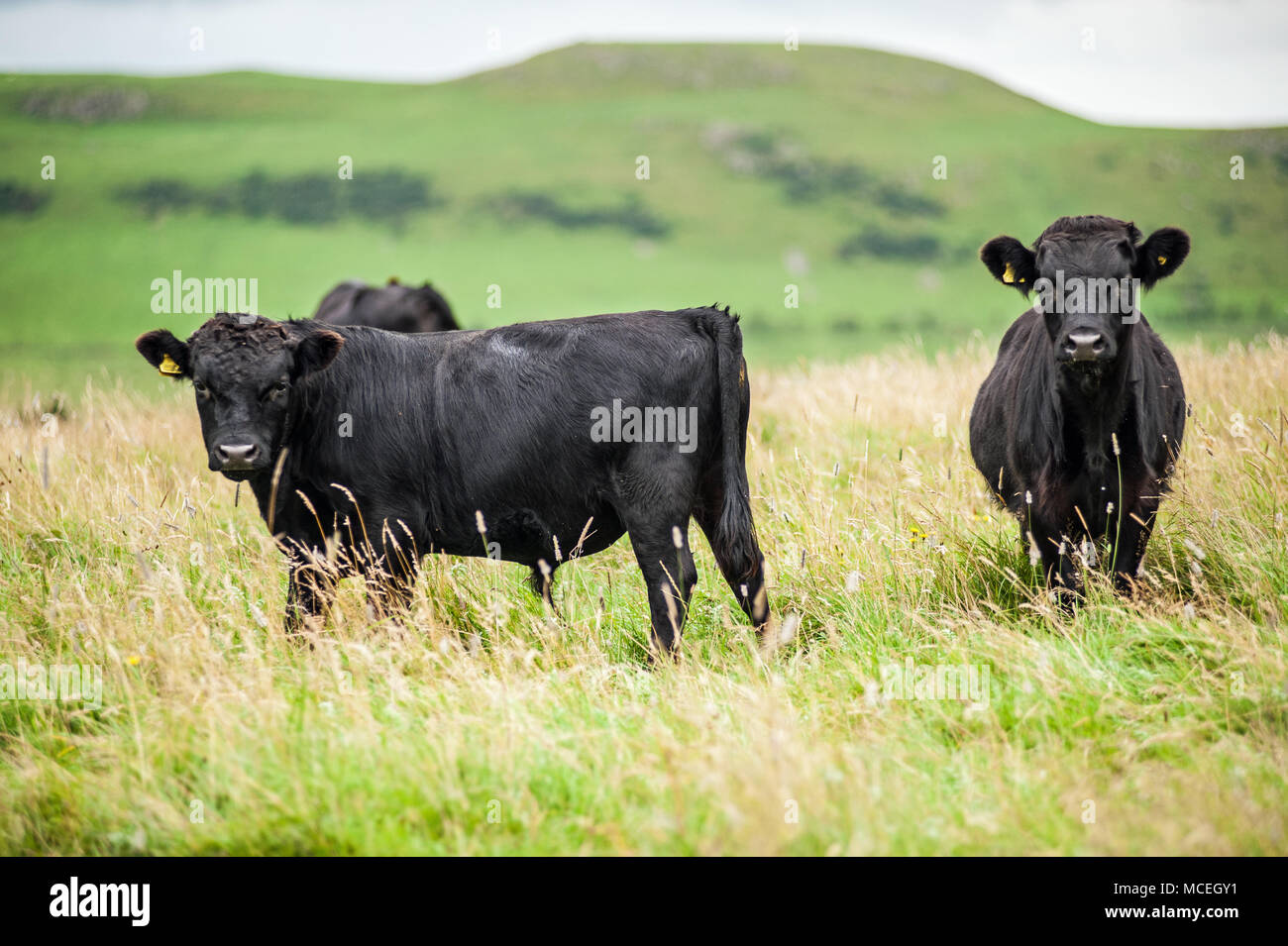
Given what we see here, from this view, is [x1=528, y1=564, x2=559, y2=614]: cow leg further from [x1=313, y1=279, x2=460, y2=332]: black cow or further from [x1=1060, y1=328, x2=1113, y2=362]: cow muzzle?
[x1=313, y1=279, x2=460, y2=332]: black cow

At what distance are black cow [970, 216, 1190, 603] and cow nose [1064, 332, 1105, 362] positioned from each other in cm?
1

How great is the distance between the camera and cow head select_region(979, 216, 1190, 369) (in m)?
5.03

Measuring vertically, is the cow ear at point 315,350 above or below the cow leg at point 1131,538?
above

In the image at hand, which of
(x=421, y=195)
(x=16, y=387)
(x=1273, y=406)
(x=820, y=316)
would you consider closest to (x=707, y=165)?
(x=421, y=195)

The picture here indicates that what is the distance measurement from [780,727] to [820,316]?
47.1 m

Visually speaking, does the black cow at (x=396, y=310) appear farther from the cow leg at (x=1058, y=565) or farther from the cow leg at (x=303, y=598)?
the cow leg at (x=1058, y=565)

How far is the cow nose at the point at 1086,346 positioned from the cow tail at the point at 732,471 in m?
1.56

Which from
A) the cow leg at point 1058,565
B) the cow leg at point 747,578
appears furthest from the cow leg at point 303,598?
the cow leg at point 1058,565

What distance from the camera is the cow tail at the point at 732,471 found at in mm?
5352

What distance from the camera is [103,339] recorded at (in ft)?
138

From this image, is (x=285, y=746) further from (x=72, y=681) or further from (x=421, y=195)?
(x=421, y=195)

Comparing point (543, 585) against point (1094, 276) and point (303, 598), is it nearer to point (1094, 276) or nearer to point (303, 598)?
point (303, 598)

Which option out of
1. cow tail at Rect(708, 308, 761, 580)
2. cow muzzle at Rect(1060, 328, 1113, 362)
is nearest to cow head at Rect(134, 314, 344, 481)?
cow tail at Rect(708, 308, 761, 580)
